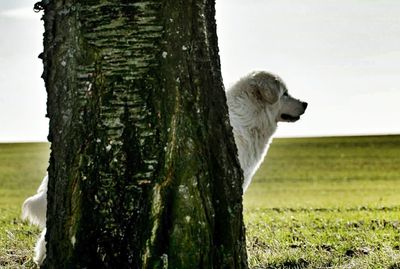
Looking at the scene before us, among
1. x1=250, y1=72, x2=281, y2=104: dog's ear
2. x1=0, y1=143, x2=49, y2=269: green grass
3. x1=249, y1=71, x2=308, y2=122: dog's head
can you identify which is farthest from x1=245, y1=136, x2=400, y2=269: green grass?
x1=0, y1=143, x2=49, y2=269: green grass

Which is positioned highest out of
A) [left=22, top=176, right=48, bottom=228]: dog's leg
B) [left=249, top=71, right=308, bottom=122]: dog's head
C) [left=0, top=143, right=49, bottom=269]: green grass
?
[left=249, top=71, right=308, bottom=122]: dog's head

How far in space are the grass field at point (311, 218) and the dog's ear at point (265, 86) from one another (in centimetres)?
162

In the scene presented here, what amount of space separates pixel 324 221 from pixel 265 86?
9.12 ft

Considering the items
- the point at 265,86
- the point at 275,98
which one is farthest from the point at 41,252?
the point at 275,98

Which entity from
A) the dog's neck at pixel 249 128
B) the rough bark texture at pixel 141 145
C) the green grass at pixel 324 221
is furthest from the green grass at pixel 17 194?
the rough bark texture at pixel 141 145

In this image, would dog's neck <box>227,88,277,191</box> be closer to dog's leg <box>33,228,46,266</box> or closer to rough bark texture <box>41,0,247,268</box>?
dog's leg <box>33,228,46,266</box>

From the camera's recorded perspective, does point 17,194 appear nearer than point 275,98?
No

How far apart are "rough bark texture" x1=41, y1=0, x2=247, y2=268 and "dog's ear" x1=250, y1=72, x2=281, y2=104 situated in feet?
14.0

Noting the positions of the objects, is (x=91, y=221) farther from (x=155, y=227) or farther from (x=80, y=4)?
(x=80, y=4)

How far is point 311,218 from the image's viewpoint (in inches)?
460

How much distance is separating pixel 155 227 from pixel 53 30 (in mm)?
1421

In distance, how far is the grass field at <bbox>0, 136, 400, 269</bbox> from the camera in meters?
7.64

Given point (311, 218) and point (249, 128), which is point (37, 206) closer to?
point (249, 128)

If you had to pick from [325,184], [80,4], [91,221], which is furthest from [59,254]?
[325,184]
